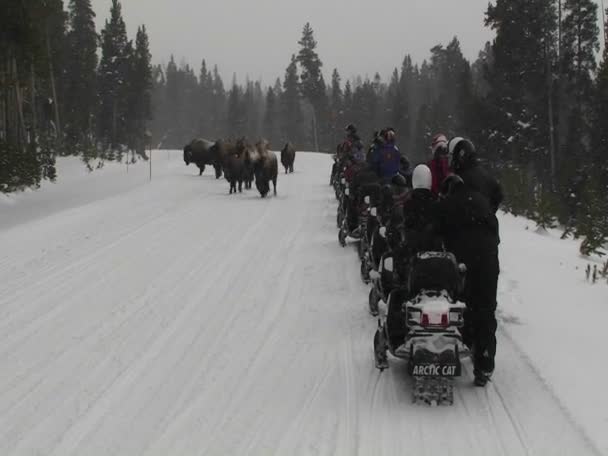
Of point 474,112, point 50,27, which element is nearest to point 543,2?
point 474,112

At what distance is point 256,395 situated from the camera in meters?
5.54

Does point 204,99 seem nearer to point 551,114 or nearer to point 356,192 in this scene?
point 551,114

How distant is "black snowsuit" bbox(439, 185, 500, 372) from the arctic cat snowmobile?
21 cm

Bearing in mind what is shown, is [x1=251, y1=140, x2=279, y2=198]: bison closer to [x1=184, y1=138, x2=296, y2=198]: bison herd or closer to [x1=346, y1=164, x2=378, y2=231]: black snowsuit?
[x1=184, y1=138, x2=296, y2=198]: bison herd

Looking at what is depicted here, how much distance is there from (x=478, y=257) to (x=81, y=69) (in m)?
51.3

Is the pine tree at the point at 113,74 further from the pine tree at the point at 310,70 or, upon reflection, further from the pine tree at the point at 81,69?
the pine tree at the point at 310,70

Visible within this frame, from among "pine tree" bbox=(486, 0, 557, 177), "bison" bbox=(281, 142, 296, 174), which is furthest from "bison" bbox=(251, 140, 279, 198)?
"pine tree" bbox=(486, 0, 557, 177)

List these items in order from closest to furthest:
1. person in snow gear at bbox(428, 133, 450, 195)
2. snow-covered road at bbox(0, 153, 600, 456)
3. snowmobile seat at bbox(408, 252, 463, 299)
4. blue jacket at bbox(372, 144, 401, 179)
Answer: snow-covered road at bbox(0, 153, 600, 456)
snowmobile seat at bbox(408, 252, 463, 299)
person in snow gear at bbox(428, 133, 450, 195)
blue jacket at bbox(372, 144, 401, 179)

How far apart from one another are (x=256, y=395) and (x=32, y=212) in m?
16.8

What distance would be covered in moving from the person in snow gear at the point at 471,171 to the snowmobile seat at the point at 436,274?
83 centimetres

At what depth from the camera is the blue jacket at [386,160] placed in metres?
11.5

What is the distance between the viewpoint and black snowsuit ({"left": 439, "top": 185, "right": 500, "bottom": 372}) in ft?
18.2

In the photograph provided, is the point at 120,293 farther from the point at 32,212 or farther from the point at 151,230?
the point at 32,212

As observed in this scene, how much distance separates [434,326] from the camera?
513 centimetres
